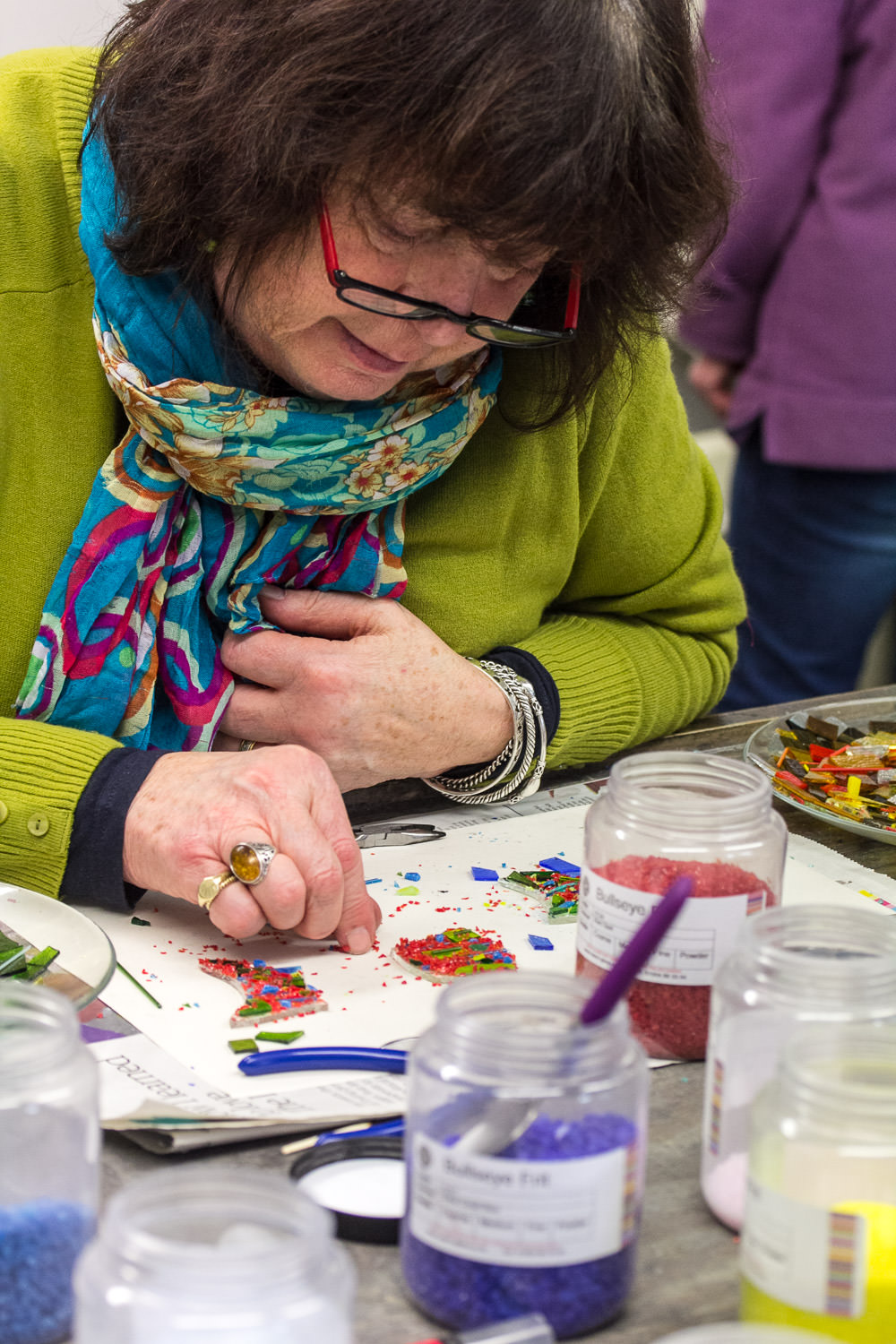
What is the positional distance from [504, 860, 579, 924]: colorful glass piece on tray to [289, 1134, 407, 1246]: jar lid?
0.35 meters

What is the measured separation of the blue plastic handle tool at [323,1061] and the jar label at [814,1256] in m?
0.31

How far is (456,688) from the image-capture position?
135 centimetres

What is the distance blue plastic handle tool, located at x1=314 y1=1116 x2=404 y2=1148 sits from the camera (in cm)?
76

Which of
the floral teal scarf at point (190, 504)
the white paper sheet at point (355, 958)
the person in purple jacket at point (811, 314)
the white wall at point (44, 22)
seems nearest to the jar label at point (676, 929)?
the white paper sheet at point (355, 958)

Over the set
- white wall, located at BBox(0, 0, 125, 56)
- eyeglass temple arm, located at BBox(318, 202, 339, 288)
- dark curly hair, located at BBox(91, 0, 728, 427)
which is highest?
white wall, located at BBox(0, 0, 125, 56)

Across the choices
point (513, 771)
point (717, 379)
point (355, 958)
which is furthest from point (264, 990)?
point (717, 379)

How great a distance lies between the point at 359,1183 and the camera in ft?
2.41

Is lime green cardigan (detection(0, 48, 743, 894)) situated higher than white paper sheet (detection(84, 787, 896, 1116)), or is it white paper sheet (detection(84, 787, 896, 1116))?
lime green cardigan (detection(0, 48, 743, 894))

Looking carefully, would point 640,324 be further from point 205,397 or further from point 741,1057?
point 741,1057

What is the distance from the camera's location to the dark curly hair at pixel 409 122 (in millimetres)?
990

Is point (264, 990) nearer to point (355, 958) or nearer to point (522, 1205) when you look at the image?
point (355, 958)

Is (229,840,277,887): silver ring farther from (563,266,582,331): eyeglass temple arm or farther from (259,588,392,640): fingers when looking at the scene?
(563,266,582,331): eyeglass temple arm

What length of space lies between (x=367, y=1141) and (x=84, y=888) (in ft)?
1.34

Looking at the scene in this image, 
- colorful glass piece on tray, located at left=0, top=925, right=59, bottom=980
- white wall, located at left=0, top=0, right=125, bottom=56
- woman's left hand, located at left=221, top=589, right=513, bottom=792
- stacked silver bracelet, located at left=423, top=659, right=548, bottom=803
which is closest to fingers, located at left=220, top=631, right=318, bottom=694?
woman's left hand, located at left=221, top=589, right=513, bottom=792
